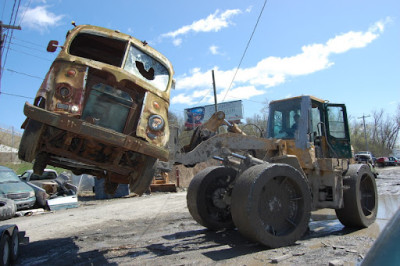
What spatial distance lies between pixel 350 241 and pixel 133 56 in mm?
4800

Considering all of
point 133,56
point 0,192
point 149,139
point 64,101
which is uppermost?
point 133,56

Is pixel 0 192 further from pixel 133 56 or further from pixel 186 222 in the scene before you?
pixel 133 56

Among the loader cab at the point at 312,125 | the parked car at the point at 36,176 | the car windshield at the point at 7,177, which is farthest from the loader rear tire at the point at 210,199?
the parked car at the point at 36,176

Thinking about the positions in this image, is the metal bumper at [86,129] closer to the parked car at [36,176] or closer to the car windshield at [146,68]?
the car windshield at [146,68]

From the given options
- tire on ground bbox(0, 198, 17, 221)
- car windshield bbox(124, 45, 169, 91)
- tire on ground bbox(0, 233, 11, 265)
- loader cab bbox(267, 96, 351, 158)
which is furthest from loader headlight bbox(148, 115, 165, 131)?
tire on ground bbox(0, 198, 17, 221)

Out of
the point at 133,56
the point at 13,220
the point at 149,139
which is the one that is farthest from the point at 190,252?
the point at 13,220

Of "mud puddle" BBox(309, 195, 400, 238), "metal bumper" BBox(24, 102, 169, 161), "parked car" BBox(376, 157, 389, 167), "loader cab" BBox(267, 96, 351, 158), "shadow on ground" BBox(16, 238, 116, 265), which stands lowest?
"shadow on ground" BBox(16, 238, 116, 265)

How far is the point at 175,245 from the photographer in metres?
6.10

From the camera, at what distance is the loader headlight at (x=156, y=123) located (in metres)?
4.79

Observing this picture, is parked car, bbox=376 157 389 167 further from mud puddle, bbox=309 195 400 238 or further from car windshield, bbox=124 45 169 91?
car windshield, bbox=124 45 169 91

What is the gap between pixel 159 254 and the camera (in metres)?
5.52

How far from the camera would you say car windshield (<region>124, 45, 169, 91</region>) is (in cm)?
504

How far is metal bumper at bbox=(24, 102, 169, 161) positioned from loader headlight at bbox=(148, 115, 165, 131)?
283mm

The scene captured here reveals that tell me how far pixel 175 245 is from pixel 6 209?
777cm
